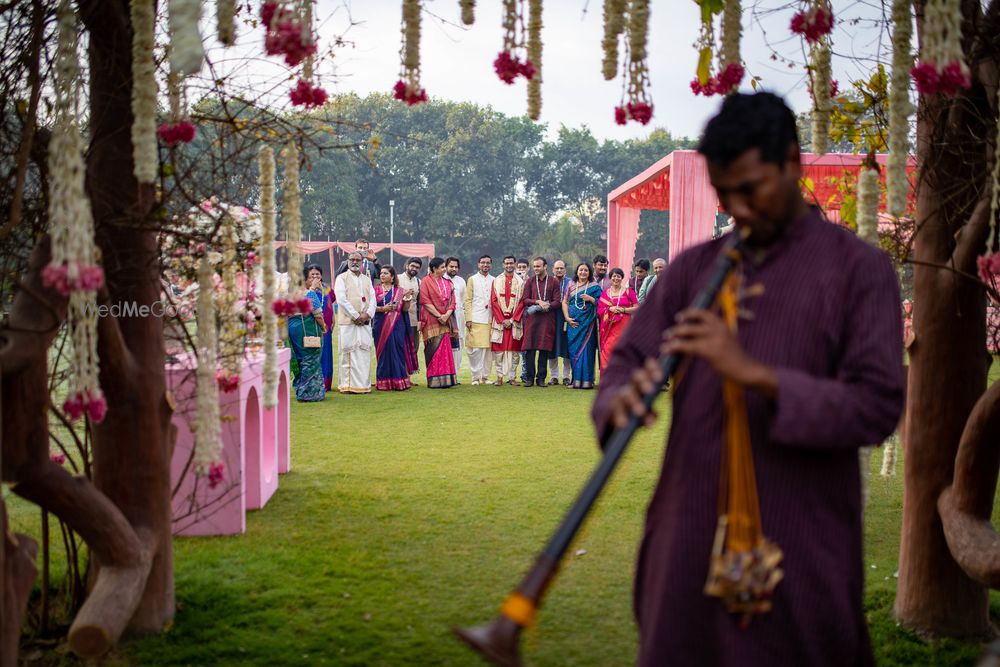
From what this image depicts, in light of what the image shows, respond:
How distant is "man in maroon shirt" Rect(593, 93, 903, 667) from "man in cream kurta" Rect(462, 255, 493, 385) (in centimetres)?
1217

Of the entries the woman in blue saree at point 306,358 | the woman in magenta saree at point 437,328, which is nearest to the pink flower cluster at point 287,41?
the woman in blue saree at point 306,358

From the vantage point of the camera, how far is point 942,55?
2.18 metres

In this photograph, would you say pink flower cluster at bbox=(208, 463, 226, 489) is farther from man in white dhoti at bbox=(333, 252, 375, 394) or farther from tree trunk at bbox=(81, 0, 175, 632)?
man in white dhoti at bbox=(333, 252, 375, 394)

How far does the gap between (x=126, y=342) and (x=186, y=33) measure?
6.57ft

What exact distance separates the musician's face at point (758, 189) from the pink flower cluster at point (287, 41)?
1.29m

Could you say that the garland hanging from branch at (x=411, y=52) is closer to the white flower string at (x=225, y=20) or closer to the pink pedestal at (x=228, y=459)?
the white flower string at (x=225, y=20)

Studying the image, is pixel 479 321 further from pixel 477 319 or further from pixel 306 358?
pixel 306 358

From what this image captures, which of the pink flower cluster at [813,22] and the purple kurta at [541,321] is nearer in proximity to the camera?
the pink flower cluster at [813,22]

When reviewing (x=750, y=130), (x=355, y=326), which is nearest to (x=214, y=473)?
(x=750, y=130)

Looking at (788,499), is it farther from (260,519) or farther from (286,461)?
(286,461)

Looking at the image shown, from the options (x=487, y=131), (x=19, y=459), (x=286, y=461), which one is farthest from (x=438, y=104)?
(x=19, y=459)

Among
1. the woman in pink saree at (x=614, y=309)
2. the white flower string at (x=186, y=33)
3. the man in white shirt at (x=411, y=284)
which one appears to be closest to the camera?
the white flower string at (x=186, y=33)

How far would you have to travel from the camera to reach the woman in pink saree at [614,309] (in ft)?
43.4

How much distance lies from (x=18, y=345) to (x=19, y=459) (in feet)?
1.71
